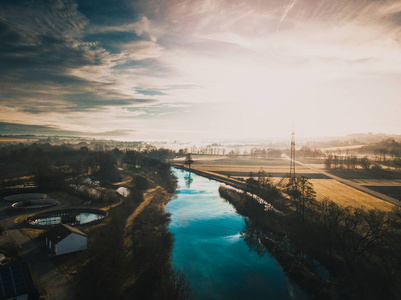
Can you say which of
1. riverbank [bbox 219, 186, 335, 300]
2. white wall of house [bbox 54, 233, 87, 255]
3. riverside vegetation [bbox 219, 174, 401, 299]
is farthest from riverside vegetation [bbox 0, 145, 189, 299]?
riverside vegetation [bbox 219, 174, 401, 299]

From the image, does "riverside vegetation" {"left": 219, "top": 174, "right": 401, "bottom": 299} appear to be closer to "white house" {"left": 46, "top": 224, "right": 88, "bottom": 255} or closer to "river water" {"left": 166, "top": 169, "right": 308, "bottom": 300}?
"river water" {"left": 166, "top": 169, "right": 308, "bottom": 300}

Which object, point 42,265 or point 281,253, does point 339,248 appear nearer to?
point 281,253

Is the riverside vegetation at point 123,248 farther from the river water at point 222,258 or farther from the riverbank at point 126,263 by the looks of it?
the river water at point 222,258

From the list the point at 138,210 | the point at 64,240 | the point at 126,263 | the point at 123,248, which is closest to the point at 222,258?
the point at 126,263

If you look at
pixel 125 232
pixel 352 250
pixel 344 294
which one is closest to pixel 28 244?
pixel 125 232

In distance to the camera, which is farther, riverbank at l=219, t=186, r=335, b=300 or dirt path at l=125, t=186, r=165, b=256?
dirt path at l=125, t=186, r=165, b=256

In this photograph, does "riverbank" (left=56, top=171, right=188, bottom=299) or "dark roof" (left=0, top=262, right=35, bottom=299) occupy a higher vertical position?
"dark roof" (left=0, top=262, right=35, bottom=299)

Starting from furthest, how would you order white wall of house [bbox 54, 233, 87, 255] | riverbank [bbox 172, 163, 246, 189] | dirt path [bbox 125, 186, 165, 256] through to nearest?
riverbank [bbox 172, 163, 246, 189] < dirt path [bbox 125, 186, 165, 256] < white wall of house [bbox 54, 233, 87, 255]

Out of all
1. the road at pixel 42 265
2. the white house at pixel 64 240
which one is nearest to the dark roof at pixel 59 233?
the white house at pixel 64 240
